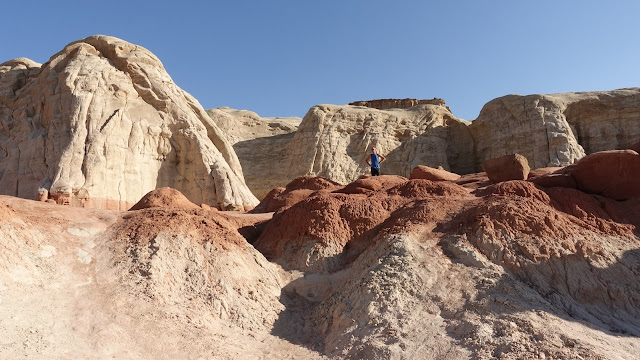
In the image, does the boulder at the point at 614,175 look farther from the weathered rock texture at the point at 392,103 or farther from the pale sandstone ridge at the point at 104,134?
the weathered rock texture at the point at 392,103

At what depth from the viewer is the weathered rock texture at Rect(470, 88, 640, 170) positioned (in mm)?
28359

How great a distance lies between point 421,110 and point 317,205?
26.8 metres

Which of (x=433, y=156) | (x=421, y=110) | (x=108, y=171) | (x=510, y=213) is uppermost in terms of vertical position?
(x=421, y=110)

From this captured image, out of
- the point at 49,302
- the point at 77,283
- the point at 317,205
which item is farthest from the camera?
the point at 317,205

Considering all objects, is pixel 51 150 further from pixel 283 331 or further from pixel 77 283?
pixel 283 331

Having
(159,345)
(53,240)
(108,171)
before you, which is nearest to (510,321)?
(159,345)

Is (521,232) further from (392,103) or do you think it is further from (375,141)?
(392,103)

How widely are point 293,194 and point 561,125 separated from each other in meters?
20.6

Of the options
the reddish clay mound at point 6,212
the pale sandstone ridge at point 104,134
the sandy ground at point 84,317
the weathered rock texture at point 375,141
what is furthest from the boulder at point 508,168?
the weathered rock texture at point 375,141

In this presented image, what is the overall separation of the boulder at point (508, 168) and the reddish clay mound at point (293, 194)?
470 centimetres

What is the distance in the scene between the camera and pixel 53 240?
810 centimetres

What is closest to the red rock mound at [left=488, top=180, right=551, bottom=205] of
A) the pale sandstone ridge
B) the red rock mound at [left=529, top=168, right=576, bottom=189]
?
the red rock mound at [left=529, top=168, right=576, bottom=189]

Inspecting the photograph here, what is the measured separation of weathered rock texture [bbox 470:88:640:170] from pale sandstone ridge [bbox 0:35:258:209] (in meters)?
18.3

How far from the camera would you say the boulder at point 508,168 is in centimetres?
1411
